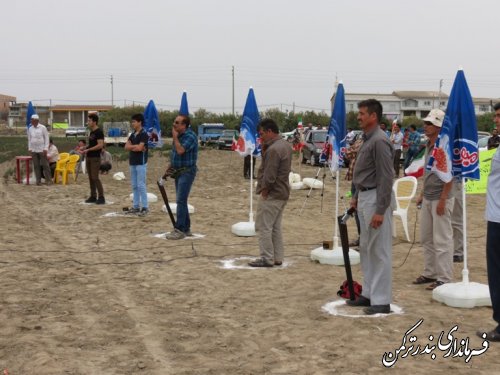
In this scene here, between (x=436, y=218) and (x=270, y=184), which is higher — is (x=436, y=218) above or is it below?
below

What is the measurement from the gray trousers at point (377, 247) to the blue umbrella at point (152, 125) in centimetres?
779

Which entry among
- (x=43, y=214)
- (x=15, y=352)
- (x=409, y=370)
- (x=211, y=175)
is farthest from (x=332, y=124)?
(x=211, y=175)

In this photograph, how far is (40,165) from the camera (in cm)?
1689

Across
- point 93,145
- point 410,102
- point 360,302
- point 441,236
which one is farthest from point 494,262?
point 410,102

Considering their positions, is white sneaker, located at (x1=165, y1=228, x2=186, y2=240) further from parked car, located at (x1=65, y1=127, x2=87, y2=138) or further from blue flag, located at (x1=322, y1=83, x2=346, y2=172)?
parked car, located at (x1=65, y1=127, x2=87, y2=138)

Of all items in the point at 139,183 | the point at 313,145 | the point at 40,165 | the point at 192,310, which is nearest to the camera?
the point at 192,310

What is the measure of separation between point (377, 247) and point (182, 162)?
4279 mm

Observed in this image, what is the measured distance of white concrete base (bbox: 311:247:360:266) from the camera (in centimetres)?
756

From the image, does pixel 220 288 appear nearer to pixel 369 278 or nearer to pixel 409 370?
pixel 369 278

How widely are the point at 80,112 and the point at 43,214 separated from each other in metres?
97.0

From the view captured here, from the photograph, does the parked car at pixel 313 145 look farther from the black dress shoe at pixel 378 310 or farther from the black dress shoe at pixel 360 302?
the black dress shoe at pixel 378 310

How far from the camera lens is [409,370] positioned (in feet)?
13.6

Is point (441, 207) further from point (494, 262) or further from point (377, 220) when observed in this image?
point (494, 262)

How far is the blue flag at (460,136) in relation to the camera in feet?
18.5
